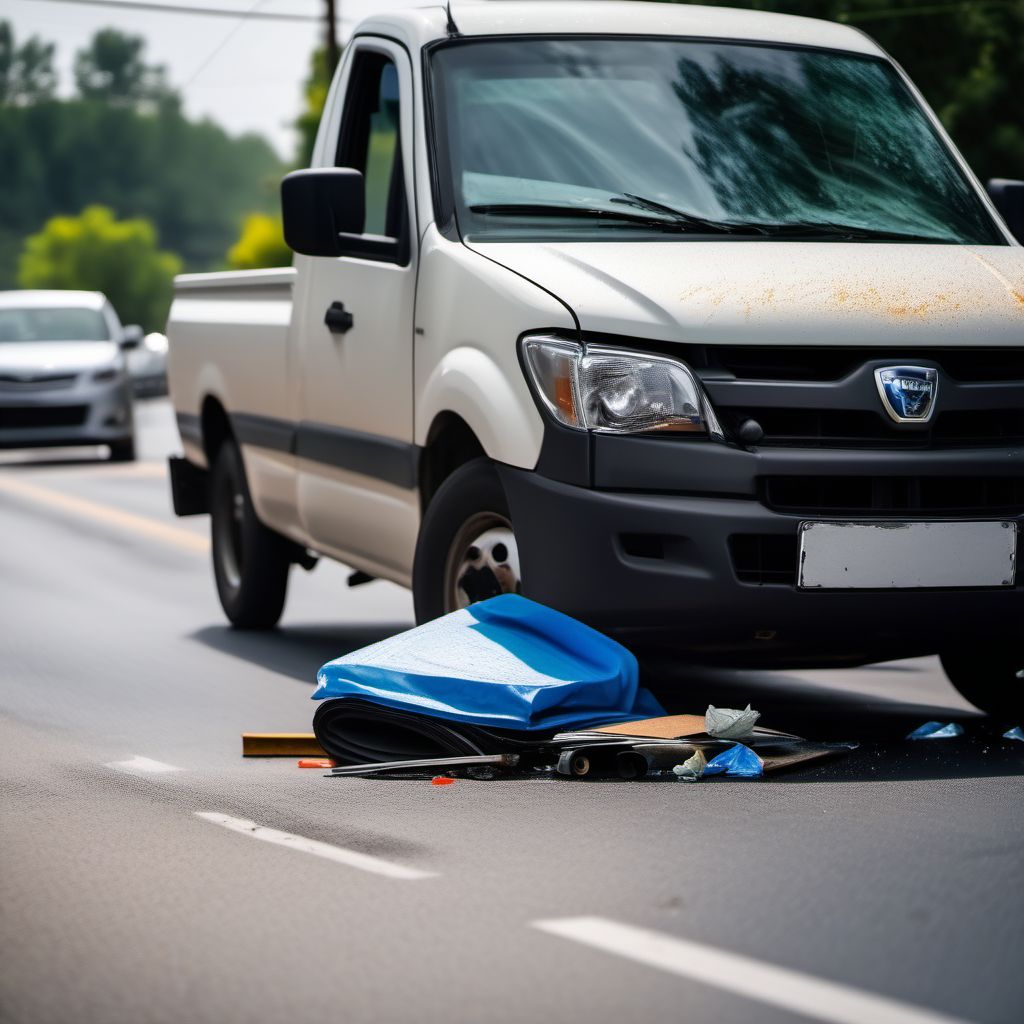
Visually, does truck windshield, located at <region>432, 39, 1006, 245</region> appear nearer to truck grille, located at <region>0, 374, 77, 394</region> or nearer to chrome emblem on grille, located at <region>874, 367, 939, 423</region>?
chrome emblem on grille, located at <region>874, 367, 939, 423</region>

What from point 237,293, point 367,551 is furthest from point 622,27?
point 237,293

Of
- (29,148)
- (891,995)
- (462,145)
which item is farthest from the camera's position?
(29,148)

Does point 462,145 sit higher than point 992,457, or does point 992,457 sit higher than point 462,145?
point 462,145

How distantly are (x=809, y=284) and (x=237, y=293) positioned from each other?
12.8 feet

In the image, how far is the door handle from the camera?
313 inches

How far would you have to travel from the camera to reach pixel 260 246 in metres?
127

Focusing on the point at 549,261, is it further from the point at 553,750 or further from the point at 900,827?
the point at 900,827

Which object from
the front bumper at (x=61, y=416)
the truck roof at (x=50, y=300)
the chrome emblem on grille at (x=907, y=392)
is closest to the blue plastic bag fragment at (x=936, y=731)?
the chrome emblem on grille at (x=907, y=392)

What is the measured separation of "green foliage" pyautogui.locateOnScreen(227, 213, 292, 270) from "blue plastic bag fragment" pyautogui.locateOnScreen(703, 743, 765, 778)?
363 ft

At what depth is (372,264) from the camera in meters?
7.71

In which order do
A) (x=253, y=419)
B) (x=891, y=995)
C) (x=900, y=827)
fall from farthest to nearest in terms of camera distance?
(x=253, y=419), (x=900, y=827), (x=891, y=995)

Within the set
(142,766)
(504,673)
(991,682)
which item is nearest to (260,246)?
(991,682)

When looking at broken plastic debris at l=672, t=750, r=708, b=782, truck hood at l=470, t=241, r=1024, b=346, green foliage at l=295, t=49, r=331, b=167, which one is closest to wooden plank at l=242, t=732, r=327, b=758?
broken plastic debris at l=672, t=750, r=708, b=782

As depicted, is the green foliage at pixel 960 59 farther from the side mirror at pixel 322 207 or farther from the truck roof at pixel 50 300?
the side mirror at pixel 322 207
